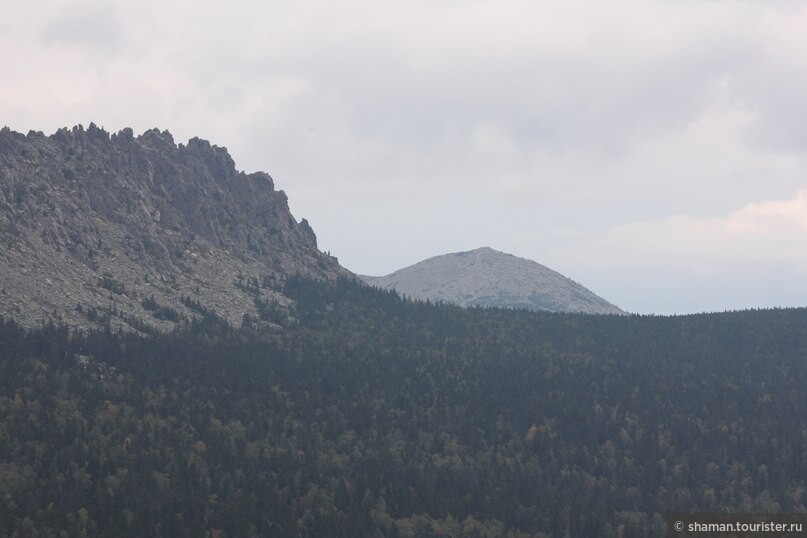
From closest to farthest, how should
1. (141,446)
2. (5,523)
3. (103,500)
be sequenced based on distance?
(5,523), (103,500), (141,446)

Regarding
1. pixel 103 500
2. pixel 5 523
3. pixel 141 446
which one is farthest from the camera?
pixel 141 446

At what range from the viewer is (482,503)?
196000mm

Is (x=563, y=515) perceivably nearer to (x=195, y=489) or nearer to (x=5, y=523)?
(x=195, y=489)

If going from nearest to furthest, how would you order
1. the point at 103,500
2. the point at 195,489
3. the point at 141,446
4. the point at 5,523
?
the point at 5,523
the point at 103,500
the point at 195,489
the point at 141,446

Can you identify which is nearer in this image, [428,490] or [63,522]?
[63,522]

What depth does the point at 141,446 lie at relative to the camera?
199500 mm

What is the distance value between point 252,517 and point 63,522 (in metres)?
29.4

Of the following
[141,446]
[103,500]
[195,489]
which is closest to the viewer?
[103,500]

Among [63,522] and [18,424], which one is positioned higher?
[18,424]

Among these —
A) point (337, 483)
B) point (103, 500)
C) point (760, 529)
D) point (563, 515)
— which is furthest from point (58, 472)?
point (760, 529)

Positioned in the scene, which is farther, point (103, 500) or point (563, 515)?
point (563, 515)

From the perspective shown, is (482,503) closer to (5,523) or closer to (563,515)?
(563,515)

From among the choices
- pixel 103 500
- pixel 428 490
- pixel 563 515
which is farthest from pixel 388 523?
pixel 103 500

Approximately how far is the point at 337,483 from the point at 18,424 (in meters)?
57.1
